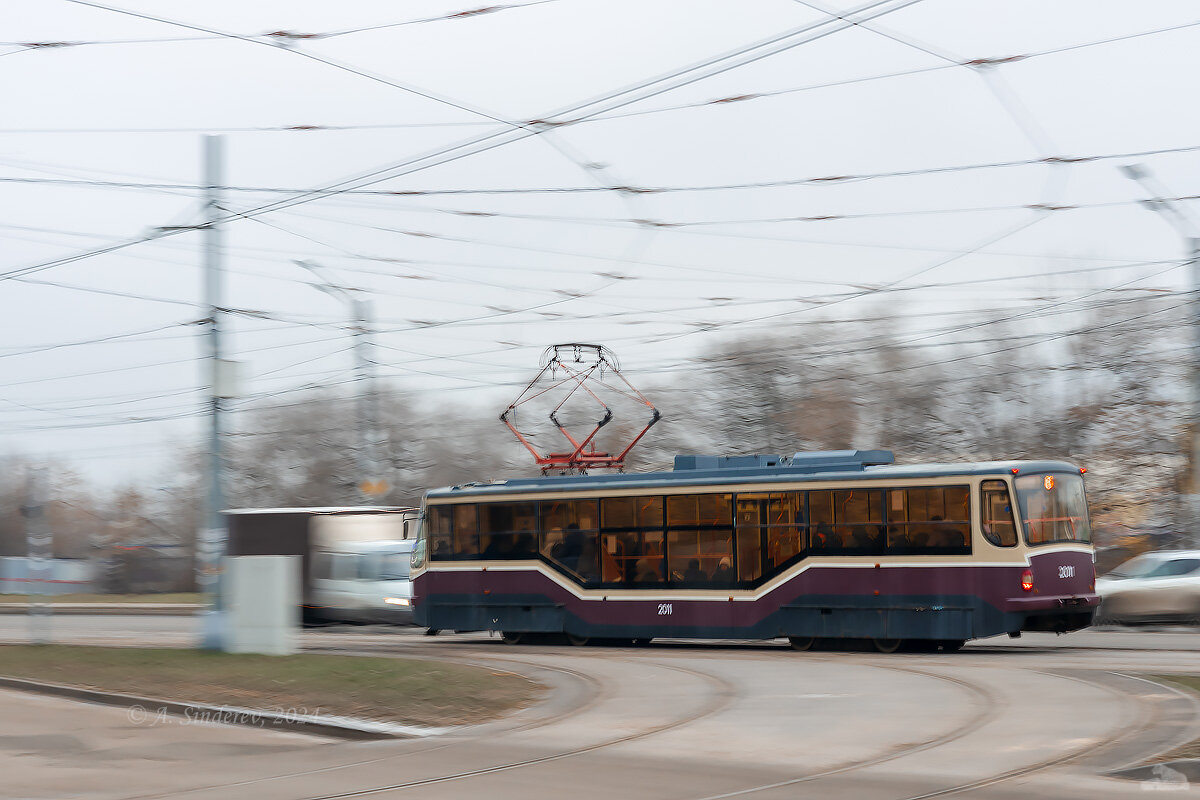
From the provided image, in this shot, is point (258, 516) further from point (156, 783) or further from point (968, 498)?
point (156, 783)

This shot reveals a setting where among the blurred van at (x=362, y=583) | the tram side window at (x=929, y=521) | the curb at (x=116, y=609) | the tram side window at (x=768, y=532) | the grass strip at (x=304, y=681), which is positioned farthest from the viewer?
the curb at (x=116, y=609)

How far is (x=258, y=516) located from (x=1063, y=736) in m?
24.2

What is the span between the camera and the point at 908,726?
11484 millimetres

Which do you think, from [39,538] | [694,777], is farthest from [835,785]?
[39,538]

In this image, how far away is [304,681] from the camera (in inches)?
575

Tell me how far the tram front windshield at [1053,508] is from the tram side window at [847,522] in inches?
78.5

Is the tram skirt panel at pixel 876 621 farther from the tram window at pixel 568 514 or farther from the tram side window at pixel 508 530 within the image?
the tram side window at pixel 508 530

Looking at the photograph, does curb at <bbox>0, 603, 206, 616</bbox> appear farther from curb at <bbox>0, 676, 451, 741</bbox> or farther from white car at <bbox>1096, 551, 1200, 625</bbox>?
curb at <bbox>0, 676, 451, 741</bbox>

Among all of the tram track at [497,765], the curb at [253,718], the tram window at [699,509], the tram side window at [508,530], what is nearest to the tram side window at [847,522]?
the tram window at [699,509]

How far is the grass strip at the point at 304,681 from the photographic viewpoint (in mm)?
13000

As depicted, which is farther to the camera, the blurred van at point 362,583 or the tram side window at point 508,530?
the blurred van at point 362,583

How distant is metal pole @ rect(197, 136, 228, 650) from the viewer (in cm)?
1823

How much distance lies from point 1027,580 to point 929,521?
5.05 ft

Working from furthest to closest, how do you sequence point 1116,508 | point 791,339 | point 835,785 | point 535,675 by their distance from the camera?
point 791,339
point 1116,508
point 535,675
point 835,785
